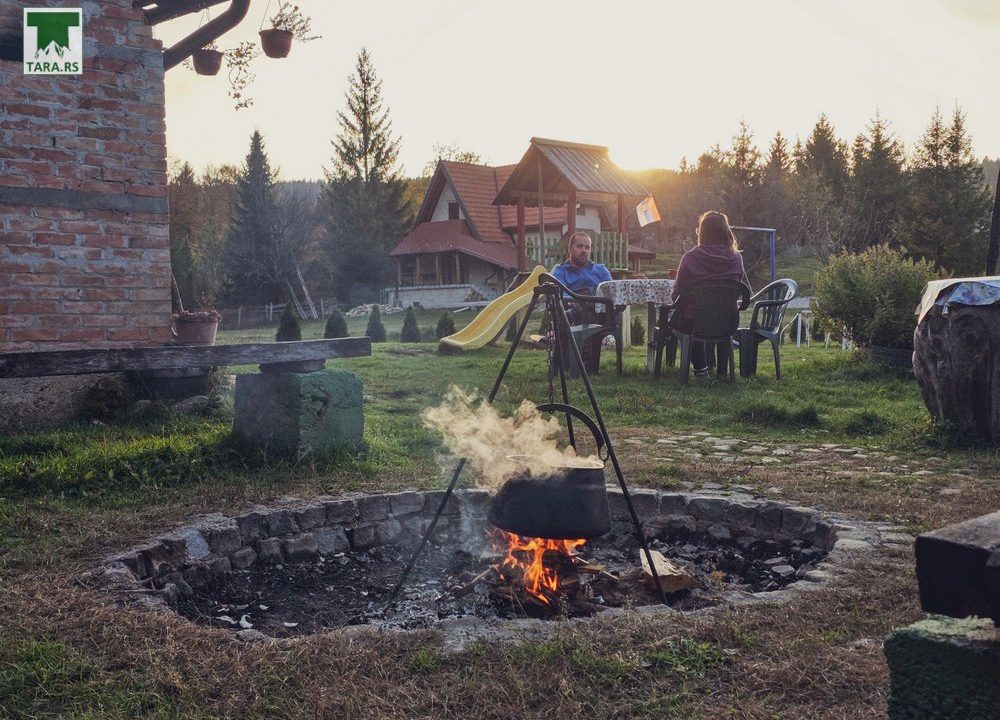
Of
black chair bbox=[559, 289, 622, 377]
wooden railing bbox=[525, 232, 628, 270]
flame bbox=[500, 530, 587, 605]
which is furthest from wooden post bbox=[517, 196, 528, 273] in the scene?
flame bbox=[500, 530, 587, 605]

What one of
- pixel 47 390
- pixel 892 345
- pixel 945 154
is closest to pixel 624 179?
pixel 892 345

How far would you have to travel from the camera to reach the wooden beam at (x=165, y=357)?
431 centimetres

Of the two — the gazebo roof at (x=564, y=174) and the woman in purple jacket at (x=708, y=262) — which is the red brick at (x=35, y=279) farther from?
the gazebo roof at (x=564, y=174)

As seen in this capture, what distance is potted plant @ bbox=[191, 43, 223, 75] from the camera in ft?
30.2

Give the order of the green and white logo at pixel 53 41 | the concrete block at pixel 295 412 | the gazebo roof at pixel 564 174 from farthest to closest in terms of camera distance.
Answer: the gazebo roof at pixel 564 174
the green and white logo at pixel 53 41
the concrete block at pixel 295 412

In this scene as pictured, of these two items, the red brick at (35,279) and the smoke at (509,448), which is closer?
the smoke at (509,448)

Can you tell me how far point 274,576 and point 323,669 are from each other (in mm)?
1522

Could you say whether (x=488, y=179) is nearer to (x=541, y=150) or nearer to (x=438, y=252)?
(x=438, y=252)

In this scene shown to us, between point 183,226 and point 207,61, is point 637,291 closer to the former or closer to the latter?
point 207,61

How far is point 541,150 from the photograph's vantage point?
2042 cm

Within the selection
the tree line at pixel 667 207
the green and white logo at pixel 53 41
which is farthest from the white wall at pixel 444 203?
the green and white logo at pixel 53 41

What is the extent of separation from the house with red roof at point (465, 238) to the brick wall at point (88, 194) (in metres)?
25.7

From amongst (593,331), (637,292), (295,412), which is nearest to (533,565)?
(295,412)

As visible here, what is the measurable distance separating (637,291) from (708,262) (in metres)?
1.38
